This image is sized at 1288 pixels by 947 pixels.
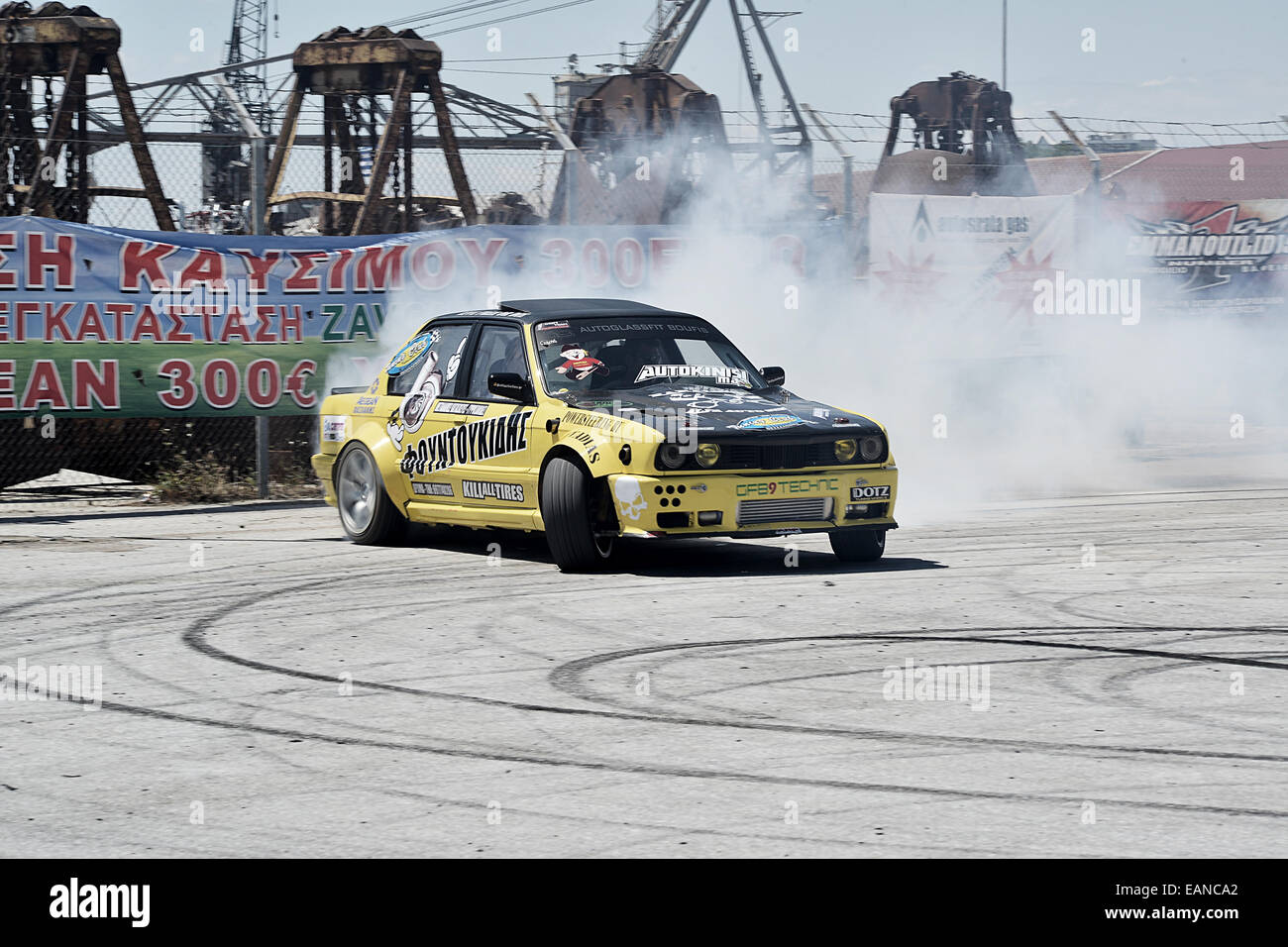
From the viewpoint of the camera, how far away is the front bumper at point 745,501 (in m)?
8.66

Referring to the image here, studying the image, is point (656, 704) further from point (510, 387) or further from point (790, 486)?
point (510, 387)

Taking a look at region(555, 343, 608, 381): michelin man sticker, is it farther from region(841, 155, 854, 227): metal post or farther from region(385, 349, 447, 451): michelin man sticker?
region(841, 155, 854, 227): metal post

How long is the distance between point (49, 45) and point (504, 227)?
6593 mm

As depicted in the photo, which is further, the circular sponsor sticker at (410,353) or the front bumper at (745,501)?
the circular sponsor sticker at (410,353)

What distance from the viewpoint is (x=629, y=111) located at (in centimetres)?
2989

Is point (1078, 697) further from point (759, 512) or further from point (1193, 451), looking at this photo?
point (1193, 451)

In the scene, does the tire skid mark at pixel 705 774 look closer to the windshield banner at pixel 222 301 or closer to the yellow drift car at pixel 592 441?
the yellow drift car at pixel 592 441

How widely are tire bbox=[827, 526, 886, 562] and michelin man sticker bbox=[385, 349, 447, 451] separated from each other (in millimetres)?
2651

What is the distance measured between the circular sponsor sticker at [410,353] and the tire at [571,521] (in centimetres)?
194

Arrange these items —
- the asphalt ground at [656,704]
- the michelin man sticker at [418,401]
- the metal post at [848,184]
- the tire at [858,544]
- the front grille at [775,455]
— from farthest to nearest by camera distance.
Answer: the metal post at [848,184], the michelin man sticker at [418,401], the tire at [858,544], the front grille at [775,455], the asphalt ground at [656,704]

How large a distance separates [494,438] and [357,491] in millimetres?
1566

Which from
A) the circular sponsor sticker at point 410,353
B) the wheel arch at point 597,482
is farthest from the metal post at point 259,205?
the wheel arch at point 597,482

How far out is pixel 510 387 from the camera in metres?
9.45
